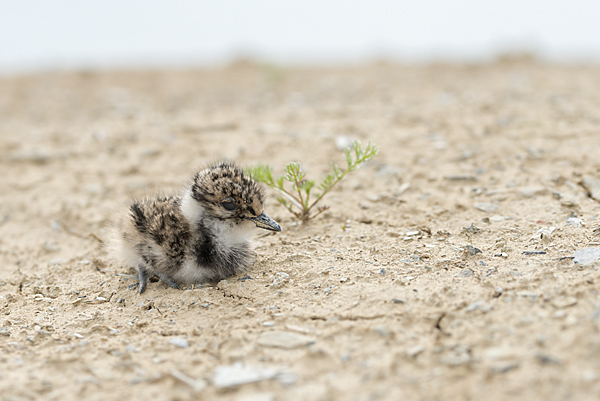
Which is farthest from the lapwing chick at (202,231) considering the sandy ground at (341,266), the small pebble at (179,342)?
the small pebble at (179,342)

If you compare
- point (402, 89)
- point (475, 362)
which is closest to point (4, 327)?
point (475, 362)

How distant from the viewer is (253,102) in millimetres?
8680

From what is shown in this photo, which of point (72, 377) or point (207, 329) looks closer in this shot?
point (72, 377)

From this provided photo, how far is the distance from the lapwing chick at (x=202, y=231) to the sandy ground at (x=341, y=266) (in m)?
0.17

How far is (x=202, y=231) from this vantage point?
150 inches

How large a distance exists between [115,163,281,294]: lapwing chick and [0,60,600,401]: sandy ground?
0.56 ft

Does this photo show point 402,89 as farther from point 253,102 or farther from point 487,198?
point 487,198

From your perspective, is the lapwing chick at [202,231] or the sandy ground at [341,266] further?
the lapwing chick at [202,231]

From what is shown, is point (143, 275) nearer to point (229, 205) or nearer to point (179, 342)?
point (229, 205)

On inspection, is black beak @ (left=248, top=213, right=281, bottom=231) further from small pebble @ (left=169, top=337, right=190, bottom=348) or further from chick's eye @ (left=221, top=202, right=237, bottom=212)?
small pebble @ (left=169, top=337, right=190, bottom=348)

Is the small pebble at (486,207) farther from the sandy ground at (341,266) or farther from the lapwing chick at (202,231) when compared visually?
the lapwing chick at (202,231)

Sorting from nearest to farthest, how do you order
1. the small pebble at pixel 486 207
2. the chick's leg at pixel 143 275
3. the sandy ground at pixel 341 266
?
the sandy ground at pixel 341 266 < the chick's leg at pixel 143 275 < the small pebble at pixel 486 207

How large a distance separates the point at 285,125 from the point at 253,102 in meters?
1.82

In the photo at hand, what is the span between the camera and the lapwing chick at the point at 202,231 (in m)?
3.72
